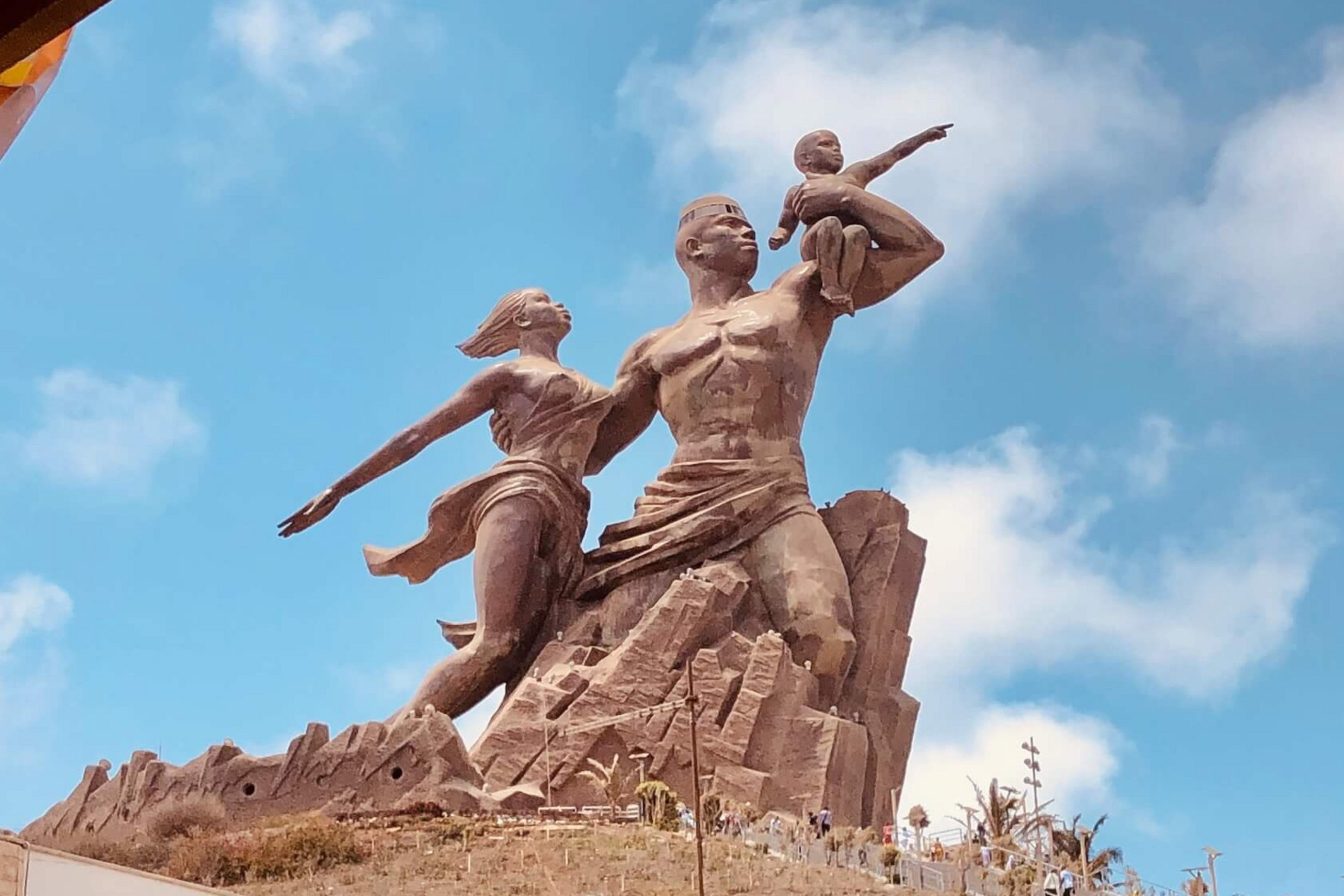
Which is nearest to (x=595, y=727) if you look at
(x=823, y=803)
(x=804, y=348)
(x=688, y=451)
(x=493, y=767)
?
(x=493, y=767)

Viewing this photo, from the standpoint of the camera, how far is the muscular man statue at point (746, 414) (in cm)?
1572

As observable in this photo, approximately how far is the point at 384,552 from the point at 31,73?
15.2m

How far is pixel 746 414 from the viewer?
53.5ft

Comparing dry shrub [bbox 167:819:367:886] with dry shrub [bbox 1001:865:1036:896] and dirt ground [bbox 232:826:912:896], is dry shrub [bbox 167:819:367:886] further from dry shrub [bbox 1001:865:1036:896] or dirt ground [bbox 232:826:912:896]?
dry shrub [bbox 1001:865:1036:896]

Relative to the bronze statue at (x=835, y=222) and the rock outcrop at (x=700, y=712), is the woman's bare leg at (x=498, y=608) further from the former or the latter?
the bronze statue at (x=835, y=222)

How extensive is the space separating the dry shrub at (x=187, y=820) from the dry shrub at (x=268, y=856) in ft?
2.24

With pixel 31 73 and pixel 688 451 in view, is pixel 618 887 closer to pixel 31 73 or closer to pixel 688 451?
pixel 688 451

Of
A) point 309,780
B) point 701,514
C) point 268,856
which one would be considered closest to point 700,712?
point 701,514

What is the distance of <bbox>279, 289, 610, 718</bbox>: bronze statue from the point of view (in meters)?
15.9

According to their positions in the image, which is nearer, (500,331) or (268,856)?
(268,856)

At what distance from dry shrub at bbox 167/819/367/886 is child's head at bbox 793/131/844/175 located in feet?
26.9

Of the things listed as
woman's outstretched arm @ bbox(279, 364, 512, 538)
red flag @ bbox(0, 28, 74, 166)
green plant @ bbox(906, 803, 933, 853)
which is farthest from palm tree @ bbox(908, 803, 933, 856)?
red flag @ bbox(0, 28, 74, 166)

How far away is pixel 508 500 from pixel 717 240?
337 cm

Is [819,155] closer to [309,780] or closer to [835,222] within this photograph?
[835,222]
